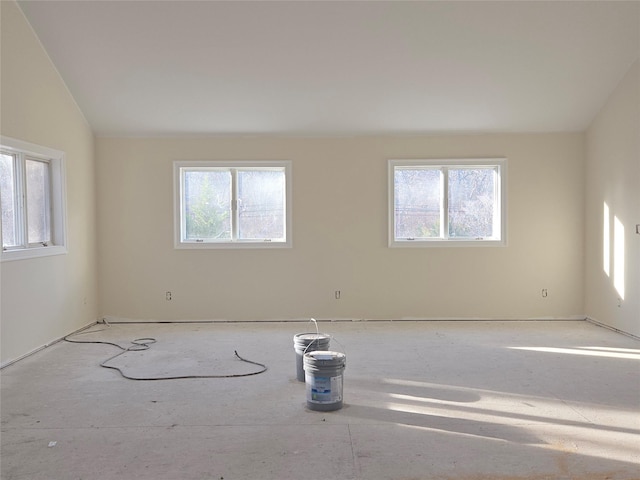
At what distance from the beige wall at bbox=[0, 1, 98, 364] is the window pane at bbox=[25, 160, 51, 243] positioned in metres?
0.27

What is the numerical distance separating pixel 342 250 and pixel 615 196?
335 cm

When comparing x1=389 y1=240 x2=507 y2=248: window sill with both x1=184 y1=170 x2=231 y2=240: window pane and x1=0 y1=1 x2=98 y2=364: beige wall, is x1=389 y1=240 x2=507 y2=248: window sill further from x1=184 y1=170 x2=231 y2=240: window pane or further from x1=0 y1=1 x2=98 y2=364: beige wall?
x1=0 y1=1 x2=98 y2=364: beige wall

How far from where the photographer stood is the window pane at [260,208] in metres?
7.65

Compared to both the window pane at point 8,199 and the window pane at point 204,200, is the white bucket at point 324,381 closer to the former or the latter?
the window pane at point 8,199

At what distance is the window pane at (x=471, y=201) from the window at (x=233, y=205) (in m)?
2.28

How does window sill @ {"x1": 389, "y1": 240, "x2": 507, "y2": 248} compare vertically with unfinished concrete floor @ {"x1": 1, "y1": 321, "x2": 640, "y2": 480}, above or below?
above

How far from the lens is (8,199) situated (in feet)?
18.8

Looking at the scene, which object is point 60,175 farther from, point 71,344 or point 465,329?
point 465,329

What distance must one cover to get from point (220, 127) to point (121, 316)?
280 centimetres

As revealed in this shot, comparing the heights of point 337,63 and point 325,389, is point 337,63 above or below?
above

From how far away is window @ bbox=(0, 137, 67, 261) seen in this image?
564 centimetres

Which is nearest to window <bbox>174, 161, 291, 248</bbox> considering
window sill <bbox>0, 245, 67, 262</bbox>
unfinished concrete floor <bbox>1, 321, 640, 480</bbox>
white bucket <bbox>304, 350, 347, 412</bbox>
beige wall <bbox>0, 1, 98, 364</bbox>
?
beige wall <bbox>0, 1, 98, 364</bbox>

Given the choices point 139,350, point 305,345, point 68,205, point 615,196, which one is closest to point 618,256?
point 615,196

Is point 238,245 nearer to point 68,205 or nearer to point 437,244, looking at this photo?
point 68,205
